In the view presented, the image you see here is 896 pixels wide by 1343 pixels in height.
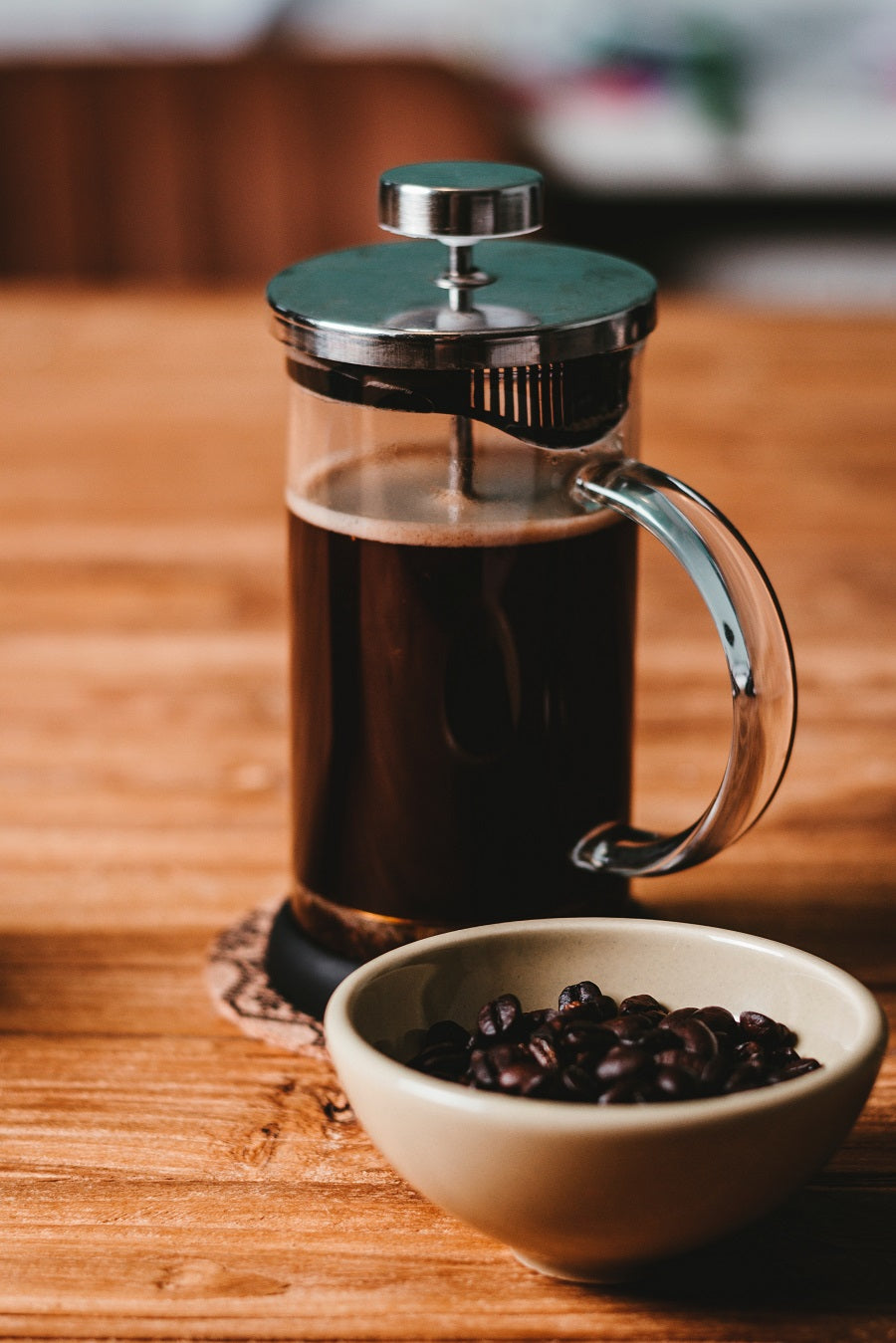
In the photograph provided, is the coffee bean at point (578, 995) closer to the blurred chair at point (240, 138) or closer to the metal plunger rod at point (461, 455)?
the metal plunger rod at point (461, 455)

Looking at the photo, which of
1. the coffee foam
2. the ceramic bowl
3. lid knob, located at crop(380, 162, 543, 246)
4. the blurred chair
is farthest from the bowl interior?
the blurred chair

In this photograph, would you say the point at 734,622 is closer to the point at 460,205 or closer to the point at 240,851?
the point at 460,205

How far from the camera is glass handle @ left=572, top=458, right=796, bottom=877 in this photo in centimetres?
54

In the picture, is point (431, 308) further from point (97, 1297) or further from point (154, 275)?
point (154, 275)

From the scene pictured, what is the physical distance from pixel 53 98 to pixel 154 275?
0.25m

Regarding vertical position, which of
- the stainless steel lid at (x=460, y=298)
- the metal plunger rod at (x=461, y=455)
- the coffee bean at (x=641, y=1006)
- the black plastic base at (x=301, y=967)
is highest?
the stainless steel lid at (x=460, y=298)

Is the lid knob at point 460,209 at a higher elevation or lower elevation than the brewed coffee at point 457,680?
higher

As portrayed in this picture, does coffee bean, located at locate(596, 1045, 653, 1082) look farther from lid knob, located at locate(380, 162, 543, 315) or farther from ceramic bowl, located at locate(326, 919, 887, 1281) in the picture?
lid knob, located at locate(380, 162, 543, 315)

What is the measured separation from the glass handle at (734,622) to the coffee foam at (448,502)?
0.04ft

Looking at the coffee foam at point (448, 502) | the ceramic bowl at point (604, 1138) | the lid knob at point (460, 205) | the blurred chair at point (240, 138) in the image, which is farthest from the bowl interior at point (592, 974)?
the blurred chair at point (240, 138)

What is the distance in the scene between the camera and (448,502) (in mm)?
563

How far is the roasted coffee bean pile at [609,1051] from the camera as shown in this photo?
0.44 metres

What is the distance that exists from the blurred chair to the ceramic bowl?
1.62 m

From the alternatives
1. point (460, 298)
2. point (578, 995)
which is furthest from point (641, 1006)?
point (460, 298)
